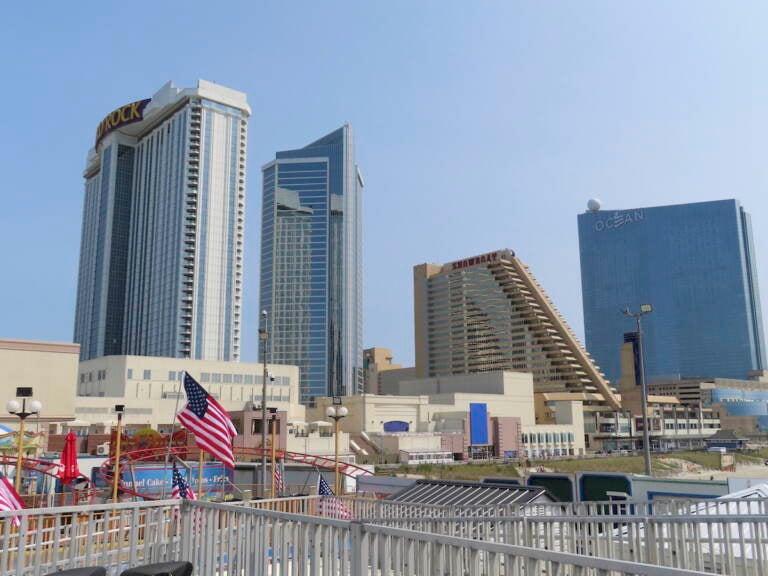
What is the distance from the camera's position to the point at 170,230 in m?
163

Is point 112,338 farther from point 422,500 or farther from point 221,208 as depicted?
point 422,500

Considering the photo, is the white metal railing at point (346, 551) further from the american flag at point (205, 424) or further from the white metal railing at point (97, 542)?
the american flag at point (205, 424)

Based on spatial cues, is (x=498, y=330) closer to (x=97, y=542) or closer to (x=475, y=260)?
(x=475, y=260)

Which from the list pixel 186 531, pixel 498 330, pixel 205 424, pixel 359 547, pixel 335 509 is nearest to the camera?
pixel 359 547

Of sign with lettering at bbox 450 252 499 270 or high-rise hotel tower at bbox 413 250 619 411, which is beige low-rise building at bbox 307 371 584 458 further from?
sign with lettering at bbox 450 252 499 270

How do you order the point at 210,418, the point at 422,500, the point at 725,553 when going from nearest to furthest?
1. the point at 725,553
2. the point at 210,418
3. the point at 422,500

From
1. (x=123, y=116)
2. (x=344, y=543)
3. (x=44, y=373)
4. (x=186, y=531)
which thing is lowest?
(x=186, y=531)

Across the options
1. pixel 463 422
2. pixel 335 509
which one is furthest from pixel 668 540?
pixel 463 422

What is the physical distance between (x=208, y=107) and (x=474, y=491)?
158801mm

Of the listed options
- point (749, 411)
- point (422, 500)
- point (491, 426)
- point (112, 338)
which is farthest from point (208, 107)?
point (422, 500)

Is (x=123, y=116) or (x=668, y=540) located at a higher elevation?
(x=123, y=116)

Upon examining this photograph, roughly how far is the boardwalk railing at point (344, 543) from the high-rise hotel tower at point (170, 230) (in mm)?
145684

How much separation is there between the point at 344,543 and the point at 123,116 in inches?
7618

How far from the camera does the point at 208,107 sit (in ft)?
541
